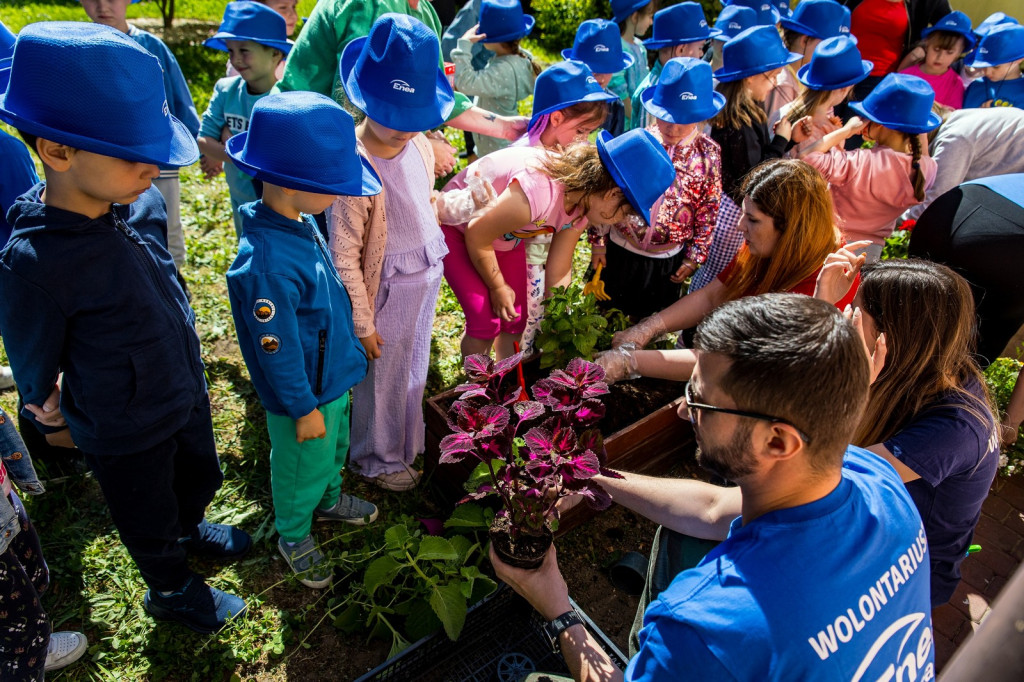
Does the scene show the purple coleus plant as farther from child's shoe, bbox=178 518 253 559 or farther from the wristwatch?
child's shoe, bbox=178 518 253 559

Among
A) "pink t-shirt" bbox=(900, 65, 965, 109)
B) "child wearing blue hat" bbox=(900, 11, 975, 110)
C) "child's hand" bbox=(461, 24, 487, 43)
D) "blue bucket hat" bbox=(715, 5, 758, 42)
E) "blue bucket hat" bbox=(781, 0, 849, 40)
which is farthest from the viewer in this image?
"pink t-shirt" bbox=(900, 65, 965, 109)

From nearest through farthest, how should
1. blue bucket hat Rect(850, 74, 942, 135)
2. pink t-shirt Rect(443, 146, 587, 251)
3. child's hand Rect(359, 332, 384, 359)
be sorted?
1. child's hand Rect(359, 332, 384, 359)
2. pink t-shirt Rect(443, 146, 587, 251)
3. blue bucket hat Rect(850, 74, 942, 135)

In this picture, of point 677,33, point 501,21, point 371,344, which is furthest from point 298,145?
point 677,33

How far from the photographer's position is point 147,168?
6.00ft

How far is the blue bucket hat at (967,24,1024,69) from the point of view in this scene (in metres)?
5.32

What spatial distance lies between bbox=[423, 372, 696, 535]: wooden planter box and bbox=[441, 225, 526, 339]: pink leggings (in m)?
0.50

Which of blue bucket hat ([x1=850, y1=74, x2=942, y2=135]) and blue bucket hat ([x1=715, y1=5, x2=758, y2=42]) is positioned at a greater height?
→ blue bucket hat ([x1=715, y1=5, x2=758, y2=42])

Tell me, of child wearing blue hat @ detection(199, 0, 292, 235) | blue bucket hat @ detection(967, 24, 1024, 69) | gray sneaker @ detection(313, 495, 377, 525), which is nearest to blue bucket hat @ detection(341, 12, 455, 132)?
child wearing blue hat @ detection(199, 0, 292, 235)

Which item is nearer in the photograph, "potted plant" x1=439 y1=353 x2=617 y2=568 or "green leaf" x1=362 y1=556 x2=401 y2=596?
"potted plant" x1=439 y1=353 x2=617 y2=568

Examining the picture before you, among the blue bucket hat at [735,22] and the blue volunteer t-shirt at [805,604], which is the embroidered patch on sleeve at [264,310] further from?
the blue bucket hat at [735,22]

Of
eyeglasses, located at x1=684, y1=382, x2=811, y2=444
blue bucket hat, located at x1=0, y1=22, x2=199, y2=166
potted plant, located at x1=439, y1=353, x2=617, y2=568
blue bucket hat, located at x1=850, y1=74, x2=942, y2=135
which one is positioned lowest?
potted plant, located at x1=439, y1=353, x2=617, y2=568

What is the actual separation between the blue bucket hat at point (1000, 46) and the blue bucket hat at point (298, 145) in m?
5.95

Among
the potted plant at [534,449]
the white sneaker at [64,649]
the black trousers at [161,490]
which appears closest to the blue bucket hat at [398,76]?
the potted plant at [534,449]

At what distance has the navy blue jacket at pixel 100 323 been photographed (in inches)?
68.7
